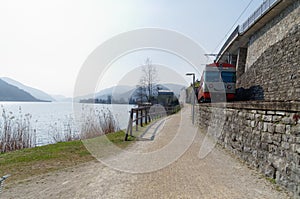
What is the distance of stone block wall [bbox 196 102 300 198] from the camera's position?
10.6 ft

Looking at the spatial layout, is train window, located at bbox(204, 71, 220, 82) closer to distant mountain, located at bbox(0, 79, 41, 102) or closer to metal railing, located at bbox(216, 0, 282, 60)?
metal railing, located at bbox(216, 0, 282, 60)

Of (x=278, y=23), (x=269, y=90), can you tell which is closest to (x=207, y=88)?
(x=269, y=90)

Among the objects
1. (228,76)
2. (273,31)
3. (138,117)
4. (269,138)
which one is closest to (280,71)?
(273,31)

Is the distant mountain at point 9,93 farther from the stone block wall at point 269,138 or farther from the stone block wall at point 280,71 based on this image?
the stone block wall at point 269,138

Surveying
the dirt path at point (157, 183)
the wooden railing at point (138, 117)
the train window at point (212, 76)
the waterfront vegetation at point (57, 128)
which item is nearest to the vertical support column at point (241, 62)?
the train window at point (212, 76)

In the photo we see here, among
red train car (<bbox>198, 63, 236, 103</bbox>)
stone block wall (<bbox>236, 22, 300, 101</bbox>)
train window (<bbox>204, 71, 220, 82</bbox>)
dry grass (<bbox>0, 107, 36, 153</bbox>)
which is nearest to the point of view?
dry grass (<bbox>0, 107, 36, 153</bbox>)

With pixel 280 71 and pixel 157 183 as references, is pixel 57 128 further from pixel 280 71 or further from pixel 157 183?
pixel 280 71

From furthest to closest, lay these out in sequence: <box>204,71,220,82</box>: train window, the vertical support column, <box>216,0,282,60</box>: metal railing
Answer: the vertical support column < <box>204,71,220,82</box>: train window < <box>216,0,282,60</box>: metal railing

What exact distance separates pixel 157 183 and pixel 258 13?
15.0 m

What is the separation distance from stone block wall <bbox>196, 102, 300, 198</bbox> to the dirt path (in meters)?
0.24

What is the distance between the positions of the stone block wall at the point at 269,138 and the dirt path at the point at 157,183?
0.24 m

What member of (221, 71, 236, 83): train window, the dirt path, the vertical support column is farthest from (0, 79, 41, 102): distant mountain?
the dirt path

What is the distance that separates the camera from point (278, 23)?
13.1m

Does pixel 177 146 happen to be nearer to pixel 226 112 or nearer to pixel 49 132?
pixel 226 112
